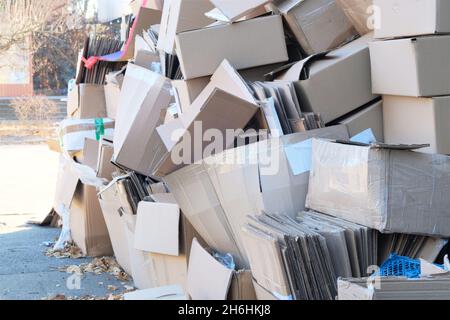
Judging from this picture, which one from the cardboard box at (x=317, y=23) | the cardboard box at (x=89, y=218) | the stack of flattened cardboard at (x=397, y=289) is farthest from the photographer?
the cardboard box at (x=89, y=218)

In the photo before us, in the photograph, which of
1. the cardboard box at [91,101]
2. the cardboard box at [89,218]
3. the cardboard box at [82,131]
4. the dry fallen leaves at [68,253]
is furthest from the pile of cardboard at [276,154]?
the cardboard box at [91,101]

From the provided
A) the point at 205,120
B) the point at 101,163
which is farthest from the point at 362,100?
the point at 101,163

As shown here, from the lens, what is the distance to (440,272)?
2.17 metres

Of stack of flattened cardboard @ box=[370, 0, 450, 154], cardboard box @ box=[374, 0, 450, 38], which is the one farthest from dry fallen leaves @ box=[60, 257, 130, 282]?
cardboard box @ box=[374, 0, 450, 38]

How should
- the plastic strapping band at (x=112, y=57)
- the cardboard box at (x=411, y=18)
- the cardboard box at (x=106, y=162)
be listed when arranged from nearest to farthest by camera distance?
the cardboard box at (x=411, y=18)
the cardboard box at (x=106, y=162)
the plastic strapping band at (x=112, y=57)

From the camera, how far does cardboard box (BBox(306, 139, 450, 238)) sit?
255 cm

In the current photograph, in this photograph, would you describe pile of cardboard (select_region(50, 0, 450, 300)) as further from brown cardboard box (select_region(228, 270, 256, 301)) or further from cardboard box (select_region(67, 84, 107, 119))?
cardboard box (select_region(67, 84, 107, 119))

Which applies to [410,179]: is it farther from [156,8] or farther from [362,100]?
[156,8]

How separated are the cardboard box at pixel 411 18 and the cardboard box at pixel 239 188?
50cm

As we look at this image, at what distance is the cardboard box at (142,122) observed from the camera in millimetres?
3896

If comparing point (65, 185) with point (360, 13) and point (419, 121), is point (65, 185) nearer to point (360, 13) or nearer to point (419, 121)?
point (360, 13)

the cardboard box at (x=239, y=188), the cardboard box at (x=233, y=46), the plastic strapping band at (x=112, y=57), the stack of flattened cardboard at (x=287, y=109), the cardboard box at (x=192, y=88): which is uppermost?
the plastic strapping band at (x=112, y=57)

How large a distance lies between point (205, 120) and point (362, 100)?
30.4 inches

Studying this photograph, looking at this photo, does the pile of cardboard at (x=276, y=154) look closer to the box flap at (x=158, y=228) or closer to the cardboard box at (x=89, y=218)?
the box flap at (x=158, y=228)
